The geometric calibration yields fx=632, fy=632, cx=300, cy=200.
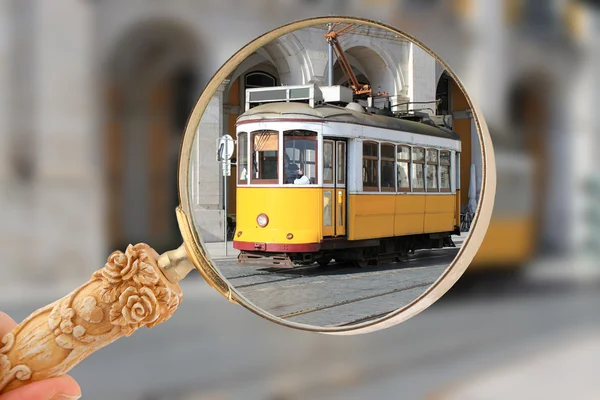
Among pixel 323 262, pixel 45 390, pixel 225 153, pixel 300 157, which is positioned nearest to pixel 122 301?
pixel 45 390

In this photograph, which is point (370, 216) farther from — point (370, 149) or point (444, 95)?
point (444, 95)

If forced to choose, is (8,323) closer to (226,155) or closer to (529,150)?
(226,155)

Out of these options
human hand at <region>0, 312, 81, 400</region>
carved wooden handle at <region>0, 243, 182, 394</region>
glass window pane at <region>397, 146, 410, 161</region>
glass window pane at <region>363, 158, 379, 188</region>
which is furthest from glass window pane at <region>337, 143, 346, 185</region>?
human hand at <region>0, 312, 81, 400</region>

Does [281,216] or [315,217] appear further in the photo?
[281,216]

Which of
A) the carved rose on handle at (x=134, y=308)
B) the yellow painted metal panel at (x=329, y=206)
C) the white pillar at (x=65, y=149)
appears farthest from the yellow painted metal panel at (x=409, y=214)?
the white pillar at (x=65, y=149)

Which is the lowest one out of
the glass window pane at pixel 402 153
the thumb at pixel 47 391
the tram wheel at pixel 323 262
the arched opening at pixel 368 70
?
the thumb at pixel 47 391

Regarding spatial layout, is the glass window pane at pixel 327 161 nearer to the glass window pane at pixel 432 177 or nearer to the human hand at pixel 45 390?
the glass window pane at pixel 432 177

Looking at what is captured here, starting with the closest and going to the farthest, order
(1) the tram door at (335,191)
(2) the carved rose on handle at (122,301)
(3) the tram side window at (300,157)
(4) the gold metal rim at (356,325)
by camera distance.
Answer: (4) the gold metal rim at (356,325)
(2) the carved rose on handle at (122,301)
(1) the tram door at (335,191)
(3) the tram side window at (300,157)

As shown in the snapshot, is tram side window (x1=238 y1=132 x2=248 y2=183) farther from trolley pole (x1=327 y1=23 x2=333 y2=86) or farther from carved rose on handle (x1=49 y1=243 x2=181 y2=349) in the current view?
carved rose on handle (x1=49 y1=243 x2=181 y2=349)
